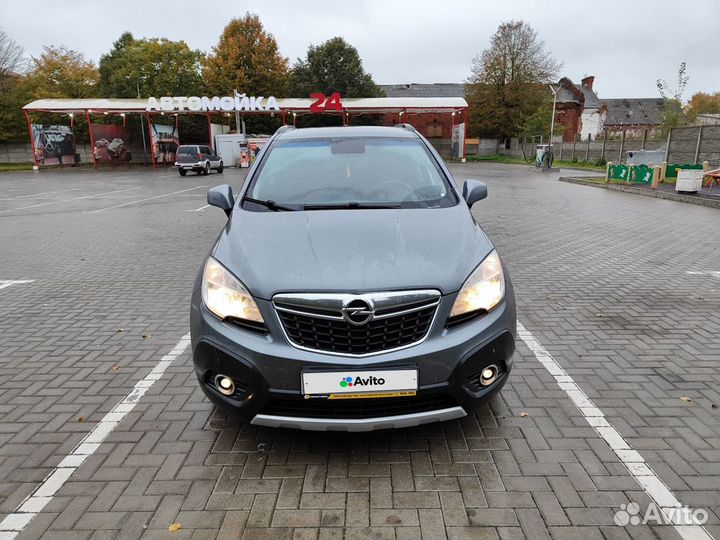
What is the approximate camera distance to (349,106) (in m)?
40.2

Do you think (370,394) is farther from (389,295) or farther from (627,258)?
(627,258)

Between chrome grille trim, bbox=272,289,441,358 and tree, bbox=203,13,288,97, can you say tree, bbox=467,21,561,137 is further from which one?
chrome grille trim, bbox=272,289,441,358

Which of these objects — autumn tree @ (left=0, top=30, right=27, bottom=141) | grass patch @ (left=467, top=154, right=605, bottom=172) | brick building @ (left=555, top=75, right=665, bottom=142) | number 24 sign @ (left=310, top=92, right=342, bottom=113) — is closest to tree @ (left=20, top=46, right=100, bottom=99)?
autumn tree @ (left=0, top=30, right=27, bottom=141)

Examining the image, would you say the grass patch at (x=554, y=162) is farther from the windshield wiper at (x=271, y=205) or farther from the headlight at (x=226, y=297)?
the headlight at (x=226, y=297)

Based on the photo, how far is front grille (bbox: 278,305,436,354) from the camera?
2.53 m

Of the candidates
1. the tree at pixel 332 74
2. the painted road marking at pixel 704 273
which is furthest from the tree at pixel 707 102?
the painted road marking at pixel 704 273

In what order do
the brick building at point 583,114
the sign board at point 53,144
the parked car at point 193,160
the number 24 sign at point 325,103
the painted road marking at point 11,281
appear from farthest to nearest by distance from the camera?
the brick building at point 583,114 → the number 24 sign at point 325,103 → the sign board at point 53,144 → the parked car at point 193,160 → the painted road marking at point 11,281

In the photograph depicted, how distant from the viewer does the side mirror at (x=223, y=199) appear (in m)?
3.81

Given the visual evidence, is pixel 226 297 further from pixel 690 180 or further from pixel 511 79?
pixel 511 79

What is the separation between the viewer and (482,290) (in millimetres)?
2766

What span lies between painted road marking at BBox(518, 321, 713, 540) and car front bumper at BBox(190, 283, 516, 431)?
93 centimetres

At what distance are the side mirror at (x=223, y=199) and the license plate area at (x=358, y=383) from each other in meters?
1.76

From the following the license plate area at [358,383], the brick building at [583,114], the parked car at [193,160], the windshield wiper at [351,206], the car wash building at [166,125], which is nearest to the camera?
the license plate area at [358,383]

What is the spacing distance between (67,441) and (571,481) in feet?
9.53
